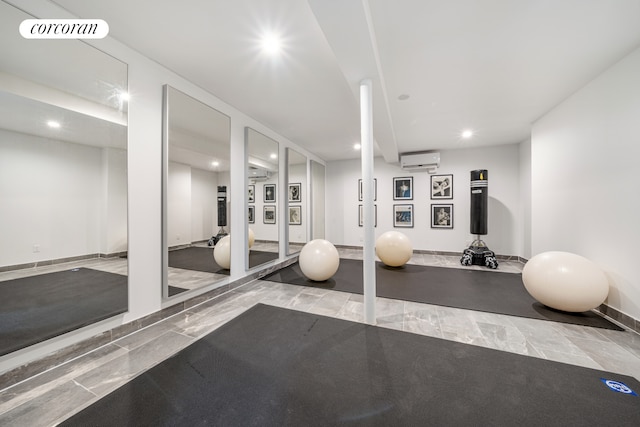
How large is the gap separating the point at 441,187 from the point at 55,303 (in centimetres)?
759

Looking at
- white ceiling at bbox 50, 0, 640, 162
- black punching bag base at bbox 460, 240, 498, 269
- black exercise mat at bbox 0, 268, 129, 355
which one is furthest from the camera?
black punching bag base at bbox 460, 240, 498, 269

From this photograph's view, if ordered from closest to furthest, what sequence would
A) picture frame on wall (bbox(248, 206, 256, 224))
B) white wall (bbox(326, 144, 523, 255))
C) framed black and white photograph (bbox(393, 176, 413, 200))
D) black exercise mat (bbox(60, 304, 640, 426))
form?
black exercise mat (bbox(60, 304, 640, 426))
picture frame on wall (bbox(248, 206, 256, 224))
white wall (bbox(326, 144, 523, 255))
framed black and white photograph (bbox(393, 176, 413, 200))

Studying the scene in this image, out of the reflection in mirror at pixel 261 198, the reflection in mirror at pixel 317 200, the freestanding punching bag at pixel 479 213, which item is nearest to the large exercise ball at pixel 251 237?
the reflection in mirror at pixel 261 198

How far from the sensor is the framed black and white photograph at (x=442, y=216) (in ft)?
20.8

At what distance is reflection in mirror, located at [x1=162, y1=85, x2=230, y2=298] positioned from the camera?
2.69 metres

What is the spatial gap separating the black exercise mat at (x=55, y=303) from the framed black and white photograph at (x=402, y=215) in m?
6.42

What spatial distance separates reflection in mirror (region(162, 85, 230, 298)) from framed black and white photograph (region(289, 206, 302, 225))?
2.03 meters

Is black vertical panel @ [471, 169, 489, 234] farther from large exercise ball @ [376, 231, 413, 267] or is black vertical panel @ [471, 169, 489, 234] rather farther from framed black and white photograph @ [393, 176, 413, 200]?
large exercise ball @ [376, 231, 413, 267]

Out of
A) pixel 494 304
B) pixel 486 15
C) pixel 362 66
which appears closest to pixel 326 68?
pixel 362 66

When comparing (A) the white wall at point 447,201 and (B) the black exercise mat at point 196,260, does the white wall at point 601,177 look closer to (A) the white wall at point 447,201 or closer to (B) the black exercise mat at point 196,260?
(A) the white wall at point 447,201

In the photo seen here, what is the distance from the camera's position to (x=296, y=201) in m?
5.64

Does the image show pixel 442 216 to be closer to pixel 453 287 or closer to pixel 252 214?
pixel 453 287

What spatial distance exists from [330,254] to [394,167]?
14.3ft

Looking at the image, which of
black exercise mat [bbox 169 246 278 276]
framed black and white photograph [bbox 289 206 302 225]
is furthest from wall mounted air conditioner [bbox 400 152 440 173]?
black exercise mat [bbox 169 246 278 276]
